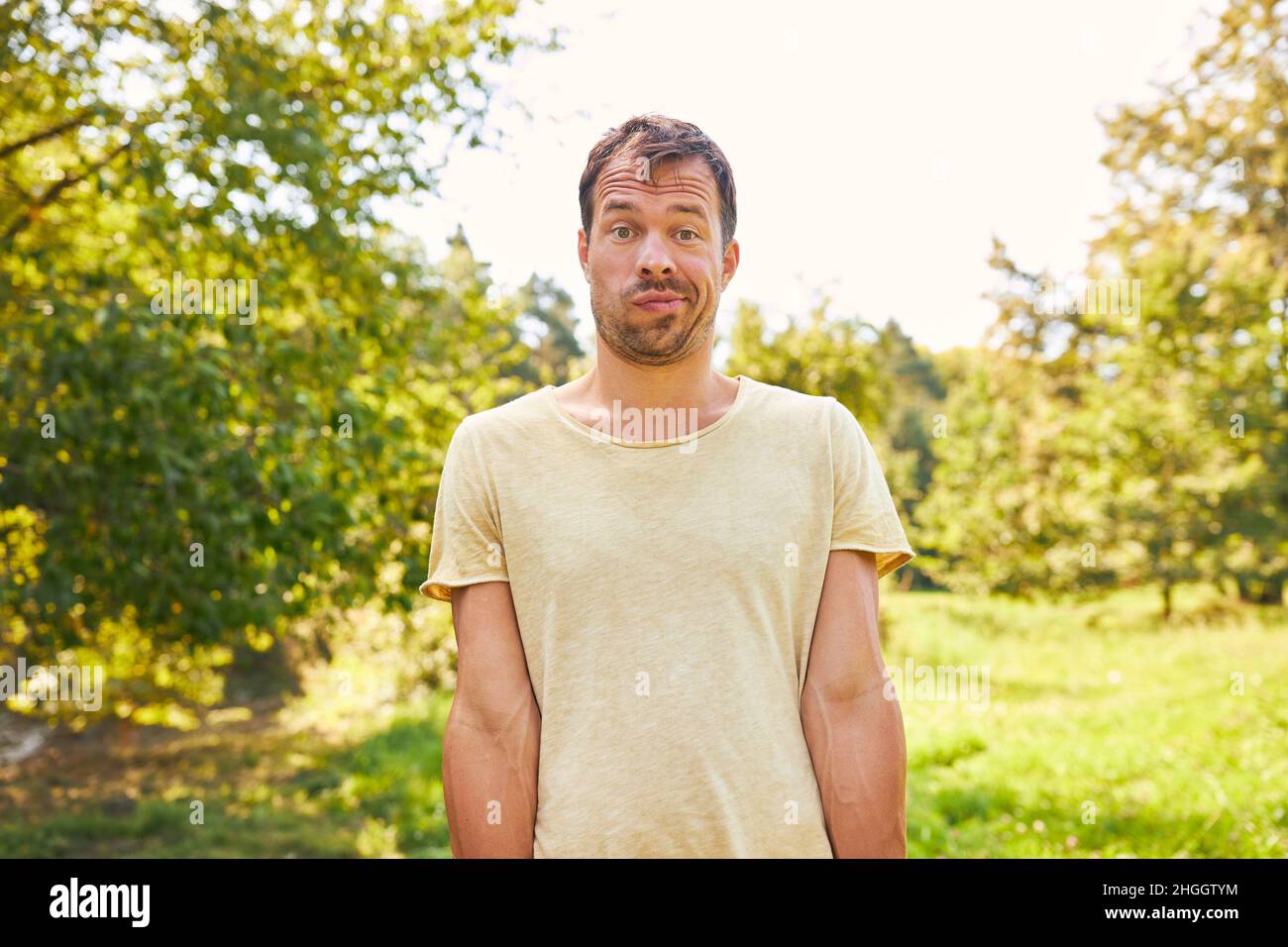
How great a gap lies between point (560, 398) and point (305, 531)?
14.1 ft

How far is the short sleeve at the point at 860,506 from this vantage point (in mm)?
1693

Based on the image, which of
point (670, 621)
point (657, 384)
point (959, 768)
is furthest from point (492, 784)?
point (959, 768)

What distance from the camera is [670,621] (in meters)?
1.62

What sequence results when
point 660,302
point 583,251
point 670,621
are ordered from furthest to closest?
point 583,251, point 660,302, point 670,621

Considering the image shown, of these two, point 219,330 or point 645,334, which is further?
point 219,330

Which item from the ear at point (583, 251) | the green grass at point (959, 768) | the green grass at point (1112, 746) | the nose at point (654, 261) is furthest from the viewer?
the green grass at point (959, 768)

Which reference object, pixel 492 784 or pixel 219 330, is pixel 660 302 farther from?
pixel 219 330

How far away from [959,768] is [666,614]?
28.0 feet

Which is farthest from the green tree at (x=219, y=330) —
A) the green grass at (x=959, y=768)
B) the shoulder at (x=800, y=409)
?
the shoulder at (x=800, y=409)

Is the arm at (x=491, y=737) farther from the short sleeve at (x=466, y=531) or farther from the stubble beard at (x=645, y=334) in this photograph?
the stubble beard at (x=645, y=334)

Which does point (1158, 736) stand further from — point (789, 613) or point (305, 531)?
point (789, 613)

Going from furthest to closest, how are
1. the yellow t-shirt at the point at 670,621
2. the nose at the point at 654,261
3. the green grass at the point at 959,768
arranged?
1. the green grass at the point at 959,768
2. the nose at the point at 654,261
3. the yellow t-shirt at the point at 670,621

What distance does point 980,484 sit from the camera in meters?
22.2
